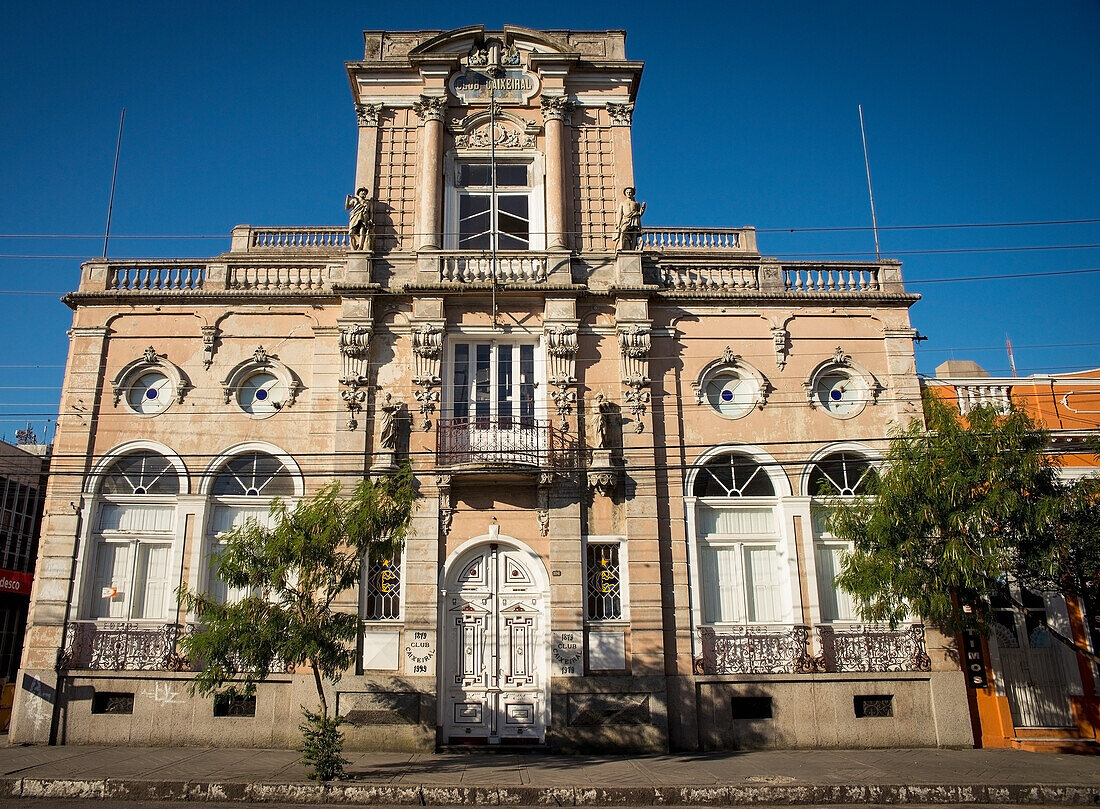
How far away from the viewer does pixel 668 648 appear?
16203 mm

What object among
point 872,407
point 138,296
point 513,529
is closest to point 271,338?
point 138,296

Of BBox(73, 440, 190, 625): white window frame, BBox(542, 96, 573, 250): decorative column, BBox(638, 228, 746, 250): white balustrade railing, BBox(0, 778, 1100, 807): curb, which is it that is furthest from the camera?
BBox(638, 228, 746, 250): white balustrade railing

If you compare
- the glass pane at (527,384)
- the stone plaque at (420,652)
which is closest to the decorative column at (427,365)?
the glass pane at (527,384)

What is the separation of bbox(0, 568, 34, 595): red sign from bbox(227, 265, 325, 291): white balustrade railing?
9927mm

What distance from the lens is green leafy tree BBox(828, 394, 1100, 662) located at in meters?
14.2

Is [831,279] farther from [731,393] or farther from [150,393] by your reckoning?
[150,393]

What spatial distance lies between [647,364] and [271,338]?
8226mm

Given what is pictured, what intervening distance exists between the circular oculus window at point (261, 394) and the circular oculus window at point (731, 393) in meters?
9.28

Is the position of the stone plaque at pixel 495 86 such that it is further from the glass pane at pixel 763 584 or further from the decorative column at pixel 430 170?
the glass pane at pixel 763 584

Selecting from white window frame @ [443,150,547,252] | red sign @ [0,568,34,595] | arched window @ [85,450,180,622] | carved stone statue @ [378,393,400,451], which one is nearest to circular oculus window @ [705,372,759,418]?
white window frame @ [443,150,547,252]

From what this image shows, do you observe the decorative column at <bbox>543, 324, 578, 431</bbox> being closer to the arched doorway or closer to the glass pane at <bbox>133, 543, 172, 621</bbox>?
the arched doorway

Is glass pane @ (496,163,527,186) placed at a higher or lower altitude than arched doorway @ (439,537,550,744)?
higher

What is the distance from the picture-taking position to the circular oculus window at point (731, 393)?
59.5 ft

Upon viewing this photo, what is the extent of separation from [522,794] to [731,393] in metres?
9.70
